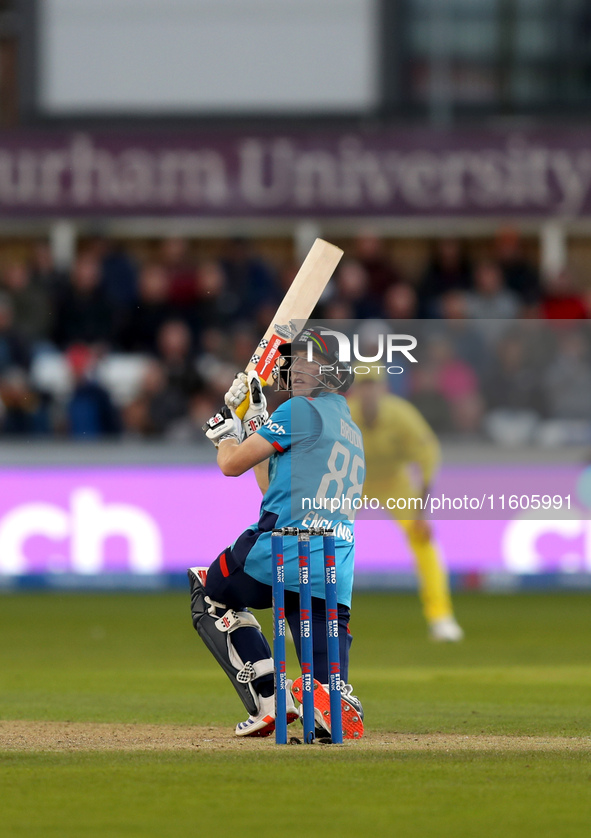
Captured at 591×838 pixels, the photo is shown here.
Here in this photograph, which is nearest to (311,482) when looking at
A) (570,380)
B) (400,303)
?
(570,380)

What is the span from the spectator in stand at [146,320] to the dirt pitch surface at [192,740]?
35.8 feet

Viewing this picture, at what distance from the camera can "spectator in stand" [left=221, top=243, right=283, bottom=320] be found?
19109mm

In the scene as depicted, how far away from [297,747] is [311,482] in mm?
1176

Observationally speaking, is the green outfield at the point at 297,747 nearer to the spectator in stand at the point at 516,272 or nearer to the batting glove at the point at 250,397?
the batting glove at the point at 250,397

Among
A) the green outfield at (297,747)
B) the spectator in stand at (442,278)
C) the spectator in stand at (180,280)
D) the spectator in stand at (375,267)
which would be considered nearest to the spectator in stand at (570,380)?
the green outfield at (297,747)

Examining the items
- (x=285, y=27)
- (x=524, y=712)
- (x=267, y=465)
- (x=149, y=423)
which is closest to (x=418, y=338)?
(x=267, y=465)

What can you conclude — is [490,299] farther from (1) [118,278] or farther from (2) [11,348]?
(2) [11,348]

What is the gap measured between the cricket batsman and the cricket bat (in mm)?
353

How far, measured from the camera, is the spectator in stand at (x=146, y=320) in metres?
18.9

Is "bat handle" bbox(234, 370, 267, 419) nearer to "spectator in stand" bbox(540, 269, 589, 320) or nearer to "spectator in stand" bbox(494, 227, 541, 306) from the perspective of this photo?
"spectator in stand" bbox(540, 269, 589, 320)

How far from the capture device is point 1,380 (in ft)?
59.8

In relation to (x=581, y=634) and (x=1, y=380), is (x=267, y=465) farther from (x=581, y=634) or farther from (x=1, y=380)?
(x=1, y=380)

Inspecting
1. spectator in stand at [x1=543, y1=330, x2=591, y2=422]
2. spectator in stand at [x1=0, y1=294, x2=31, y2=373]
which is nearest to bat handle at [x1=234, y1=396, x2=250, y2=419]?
spectator in stand at [x1=543, y1=330, x2=591, y2=422]

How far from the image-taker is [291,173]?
2138 centimetres
